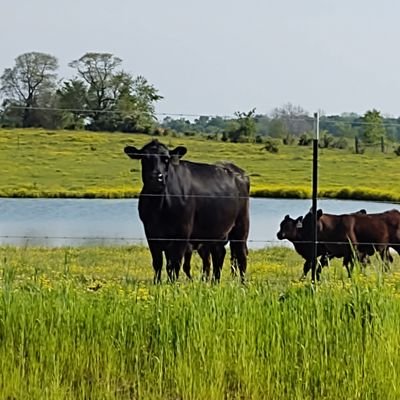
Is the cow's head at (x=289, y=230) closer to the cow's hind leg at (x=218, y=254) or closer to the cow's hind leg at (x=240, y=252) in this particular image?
the cow's hind leg at (x=240, y=252)

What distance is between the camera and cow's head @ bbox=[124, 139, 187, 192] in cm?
1073

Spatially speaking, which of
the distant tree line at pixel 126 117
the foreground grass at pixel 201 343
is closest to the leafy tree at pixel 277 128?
the distant tree line at pixel 126 117

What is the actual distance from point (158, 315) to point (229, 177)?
262 inches

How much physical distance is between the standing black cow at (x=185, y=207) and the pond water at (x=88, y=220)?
6.72 ft

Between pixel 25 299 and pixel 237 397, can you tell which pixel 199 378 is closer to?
pixel 237 397

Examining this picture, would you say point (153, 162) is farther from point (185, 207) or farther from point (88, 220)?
point (88, 220)

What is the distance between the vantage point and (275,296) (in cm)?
679

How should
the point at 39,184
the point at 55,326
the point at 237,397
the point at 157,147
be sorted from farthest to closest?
the point at 39,184 → the point at 157,147 → the point at 55,326 → the point at 237,397

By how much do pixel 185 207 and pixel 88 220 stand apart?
6.16 metres

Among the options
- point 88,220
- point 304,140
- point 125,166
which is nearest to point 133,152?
point 304,140

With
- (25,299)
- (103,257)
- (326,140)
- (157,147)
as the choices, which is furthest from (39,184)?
(25,299)

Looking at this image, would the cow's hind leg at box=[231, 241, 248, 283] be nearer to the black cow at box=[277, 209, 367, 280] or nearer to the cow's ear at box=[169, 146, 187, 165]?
the black cow at box=[277, 209, 367, 280]

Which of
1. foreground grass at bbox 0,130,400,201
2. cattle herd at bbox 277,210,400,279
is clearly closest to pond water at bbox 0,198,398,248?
foreground grass at bbox 0,130,400,201

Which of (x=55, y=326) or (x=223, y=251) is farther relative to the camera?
(x=223, y=251)
